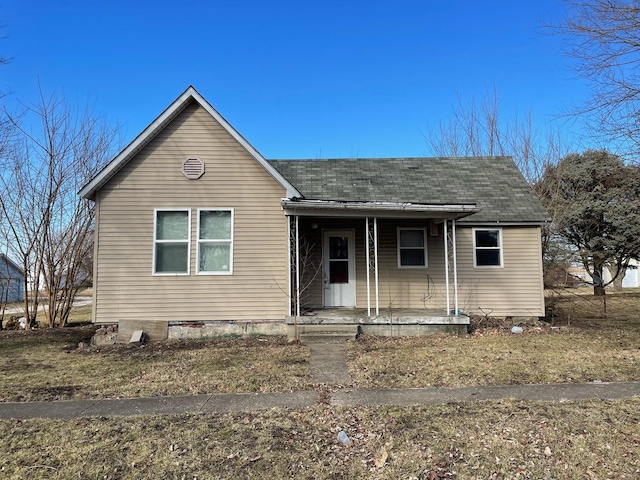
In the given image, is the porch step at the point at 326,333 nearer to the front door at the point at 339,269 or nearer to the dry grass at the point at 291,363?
the dry grass at the point at 291,363

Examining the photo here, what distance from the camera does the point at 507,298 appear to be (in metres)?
11.2

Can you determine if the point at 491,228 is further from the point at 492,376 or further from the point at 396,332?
the point at 492,376

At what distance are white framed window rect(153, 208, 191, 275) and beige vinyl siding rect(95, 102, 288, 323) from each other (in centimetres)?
12

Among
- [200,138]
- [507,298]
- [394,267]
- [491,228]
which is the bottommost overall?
[507,298]

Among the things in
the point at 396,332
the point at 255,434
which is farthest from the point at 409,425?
the point at 396,332

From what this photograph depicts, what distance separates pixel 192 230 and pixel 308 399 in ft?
19.5

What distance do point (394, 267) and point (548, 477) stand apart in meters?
8.07

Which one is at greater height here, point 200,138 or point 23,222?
point 200,138

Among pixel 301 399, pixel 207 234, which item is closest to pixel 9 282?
pixel 207 234

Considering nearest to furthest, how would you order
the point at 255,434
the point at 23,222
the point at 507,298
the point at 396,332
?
the point at 255,434, the point at 396,332, the point at 507,298, the point at 23,222

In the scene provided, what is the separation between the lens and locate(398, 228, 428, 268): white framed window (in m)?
11.4

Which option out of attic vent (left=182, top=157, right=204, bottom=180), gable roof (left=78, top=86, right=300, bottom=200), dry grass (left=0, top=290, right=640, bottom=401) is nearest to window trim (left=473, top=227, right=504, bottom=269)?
dry grass (left=0, top=290, right=640, bottom=401)

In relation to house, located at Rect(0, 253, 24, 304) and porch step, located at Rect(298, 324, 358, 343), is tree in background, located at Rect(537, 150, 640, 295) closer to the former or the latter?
porch step, located at Rect(298, 324, 358, 343)

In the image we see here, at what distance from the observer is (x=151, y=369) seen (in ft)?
23.3
